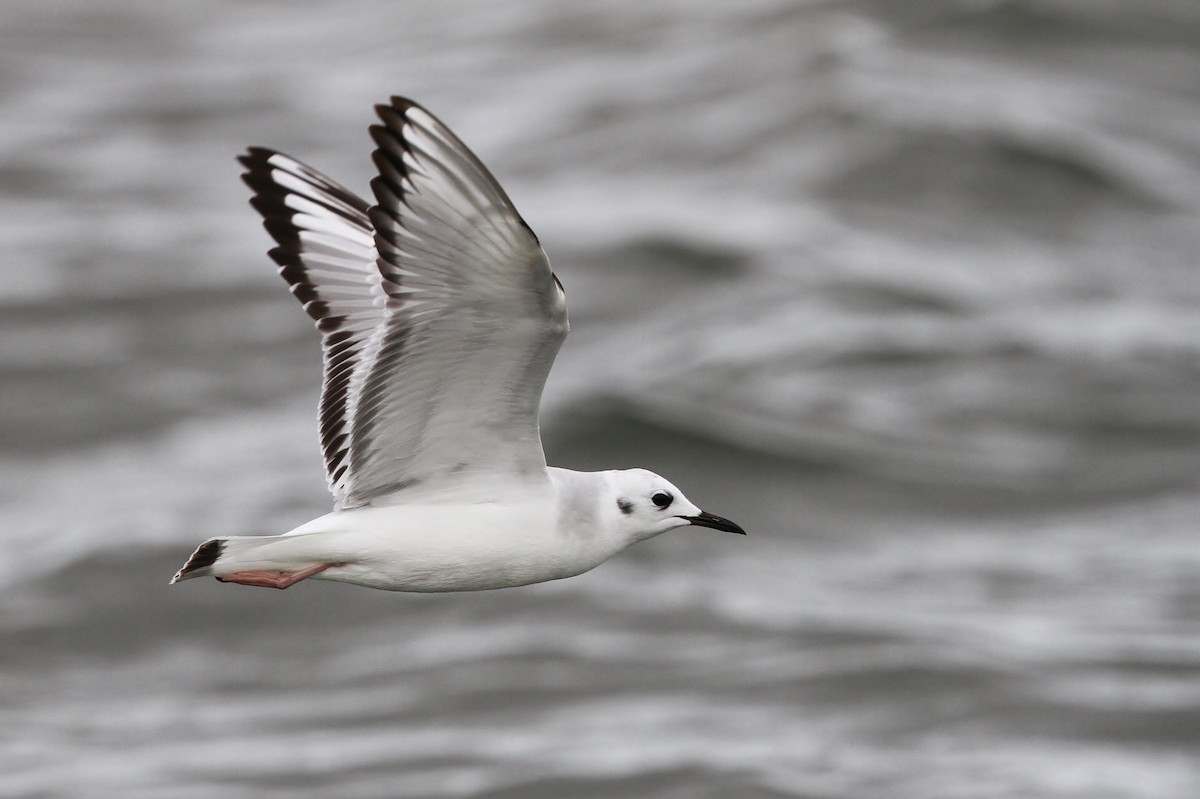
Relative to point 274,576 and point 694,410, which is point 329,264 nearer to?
point 274,576

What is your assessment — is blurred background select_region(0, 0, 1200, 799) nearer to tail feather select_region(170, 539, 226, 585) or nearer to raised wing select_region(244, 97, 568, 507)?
raised wing select_region(244, 97, 568, 507)

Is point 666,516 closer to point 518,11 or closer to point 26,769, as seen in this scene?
point 26,769

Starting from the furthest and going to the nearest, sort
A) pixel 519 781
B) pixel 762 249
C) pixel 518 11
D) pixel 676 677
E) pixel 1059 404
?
pixel 518 11 < pixel 762 249 < pixel 1059 404 < pixel 676 677 < pixel 519 781

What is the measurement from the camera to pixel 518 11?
153 ft

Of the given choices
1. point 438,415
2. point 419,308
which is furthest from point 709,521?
point 419,308

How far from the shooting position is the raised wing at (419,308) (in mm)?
6562

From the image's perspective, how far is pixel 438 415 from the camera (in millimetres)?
7430

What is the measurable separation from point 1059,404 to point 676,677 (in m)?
9.99

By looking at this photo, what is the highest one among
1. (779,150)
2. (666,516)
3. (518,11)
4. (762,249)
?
(518,11)

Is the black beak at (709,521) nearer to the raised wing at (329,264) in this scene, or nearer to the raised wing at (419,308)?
the raised wing at (419,308)

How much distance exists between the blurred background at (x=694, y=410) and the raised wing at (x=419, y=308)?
14857 mm

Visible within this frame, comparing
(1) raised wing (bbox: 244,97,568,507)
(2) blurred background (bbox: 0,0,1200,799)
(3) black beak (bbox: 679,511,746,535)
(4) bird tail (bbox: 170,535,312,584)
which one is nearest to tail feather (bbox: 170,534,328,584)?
(4) bird tail (bbox: 170,535,312,584)

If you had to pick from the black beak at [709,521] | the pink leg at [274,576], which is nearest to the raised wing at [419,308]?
the pink leg at [274,576]

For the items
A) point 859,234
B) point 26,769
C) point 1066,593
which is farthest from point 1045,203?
point 26,769
